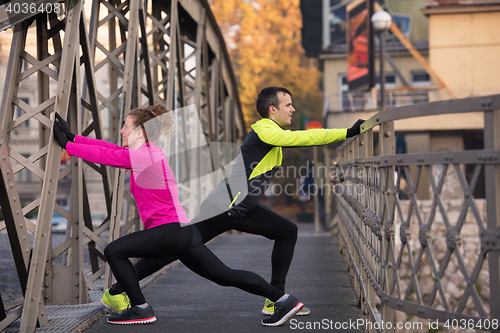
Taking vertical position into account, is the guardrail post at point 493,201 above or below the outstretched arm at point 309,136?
below

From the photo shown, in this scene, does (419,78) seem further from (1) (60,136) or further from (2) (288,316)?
(1) (60,136)

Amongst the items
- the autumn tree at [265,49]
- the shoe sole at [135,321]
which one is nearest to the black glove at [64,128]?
the shoe sole at [135,321]

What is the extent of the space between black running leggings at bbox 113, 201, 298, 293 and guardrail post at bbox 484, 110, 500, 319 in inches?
84.6

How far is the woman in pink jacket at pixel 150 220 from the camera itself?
3.87 metres

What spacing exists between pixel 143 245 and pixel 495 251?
234 centimetres

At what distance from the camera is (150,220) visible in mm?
3938

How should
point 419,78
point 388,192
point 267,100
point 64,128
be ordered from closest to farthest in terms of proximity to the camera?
1. point 388,192
2. point 64,128
3. point 267,100
4. point 419,78

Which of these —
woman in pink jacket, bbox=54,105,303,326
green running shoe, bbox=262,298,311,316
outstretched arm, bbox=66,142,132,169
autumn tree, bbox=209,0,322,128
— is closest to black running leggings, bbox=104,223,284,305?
woman in pink jacket, bbox=54,105,303,326

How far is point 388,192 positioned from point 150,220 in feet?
5.47

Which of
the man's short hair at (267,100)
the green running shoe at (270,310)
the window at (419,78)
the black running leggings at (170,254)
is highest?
the window at (419,78)

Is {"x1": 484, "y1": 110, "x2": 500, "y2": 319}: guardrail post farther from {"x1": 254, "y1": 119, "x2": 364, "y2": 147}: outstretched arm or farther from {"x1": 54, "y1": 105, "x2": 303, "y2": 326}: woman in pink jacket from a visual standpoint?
{"x1": 54, "y1": 105, "x2": 303, "y2": 326}: woman in pink jacket

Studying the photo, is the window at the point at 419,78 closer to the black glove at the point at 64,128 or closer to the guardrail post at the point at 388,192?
the black glove at the point at 64,128

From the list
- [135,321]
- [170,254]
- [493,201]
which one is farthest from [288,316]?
[493,201]

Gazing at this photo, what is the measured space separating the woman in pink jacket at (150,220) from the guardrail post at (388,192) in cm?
118
